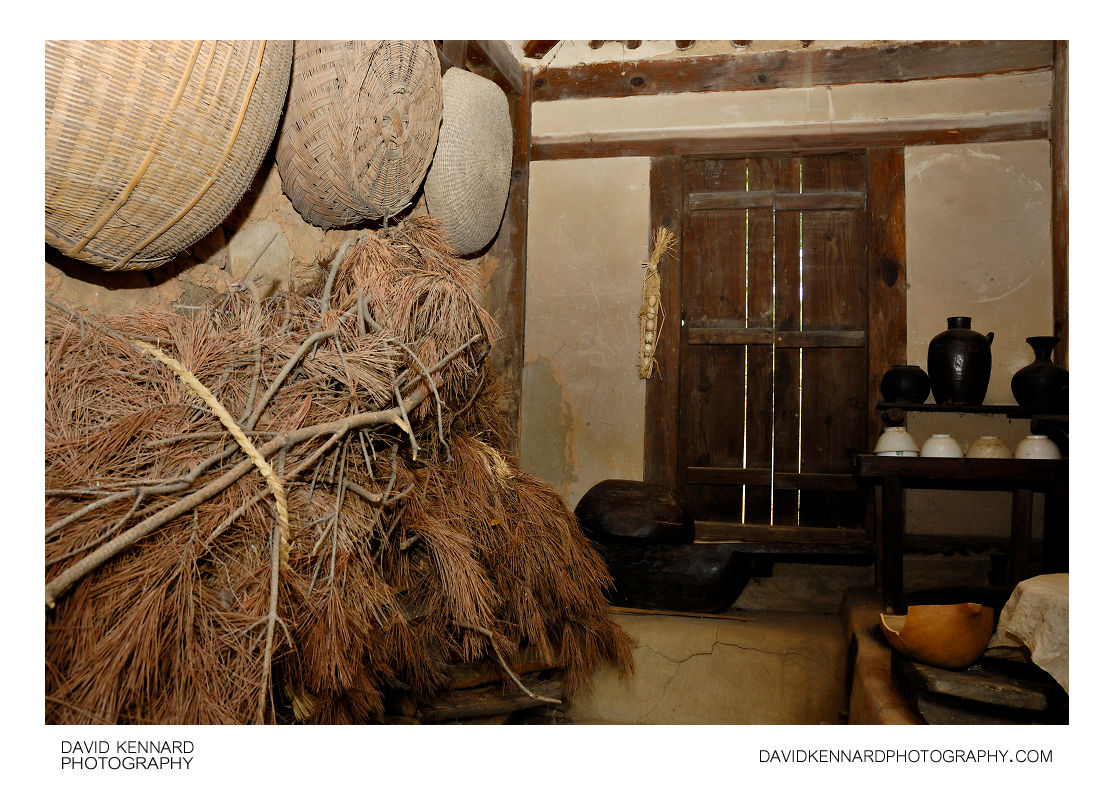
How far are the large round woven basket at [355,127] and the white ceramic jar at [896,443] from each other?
1857 millimetres

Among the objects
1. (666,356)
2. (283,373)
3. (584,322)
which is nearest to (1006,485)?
(666,356)

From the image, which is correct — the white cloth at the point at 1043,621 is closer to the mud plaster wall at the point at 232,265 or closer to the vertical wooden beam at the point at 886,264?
the vertical wooden beam at the point at 886,264

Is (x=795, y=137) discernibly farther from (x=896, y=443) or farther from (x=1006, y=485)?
(x=1006, y=485)

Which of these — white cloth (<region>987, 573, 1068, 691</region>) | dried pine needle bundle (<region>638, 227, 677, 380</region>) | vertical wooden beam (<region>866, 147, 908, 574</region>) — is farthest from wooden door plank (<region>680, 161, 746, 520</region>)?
white cloth (<region>987, 573, 1068, 691</region>)

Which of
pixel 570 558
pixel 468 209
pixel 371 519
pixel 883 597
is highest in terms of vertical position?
pixel 468 209

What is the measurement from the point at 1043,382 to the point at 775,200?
1260 millimetres

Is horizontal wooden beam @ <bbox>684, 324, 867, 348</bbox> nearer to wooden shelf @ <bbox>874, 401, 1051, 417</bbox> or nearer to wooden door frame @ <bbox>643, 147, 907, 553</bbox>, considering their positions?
wooden door frame @ <bbox>643, 147, 907, 553</bbox>

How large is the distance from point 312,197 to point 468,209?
0.74 metres

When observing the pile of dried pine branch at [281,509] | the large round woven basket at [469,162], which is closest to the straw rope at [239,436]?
the pile of dried pine branch at [281,509]

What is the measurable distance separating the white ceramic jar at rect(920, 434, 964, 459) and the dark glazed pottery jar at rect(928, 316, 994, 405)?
196 millimetres

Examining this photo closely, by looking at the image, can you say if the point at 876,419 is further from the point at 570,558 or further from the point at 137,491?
the point at 137,491

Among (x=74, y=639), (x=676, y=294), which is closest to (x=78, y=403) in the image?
(x=74, y=639)

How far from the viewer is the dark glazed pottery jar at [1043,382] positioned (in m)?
2.63

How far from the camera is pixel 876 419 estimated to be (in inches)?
121
